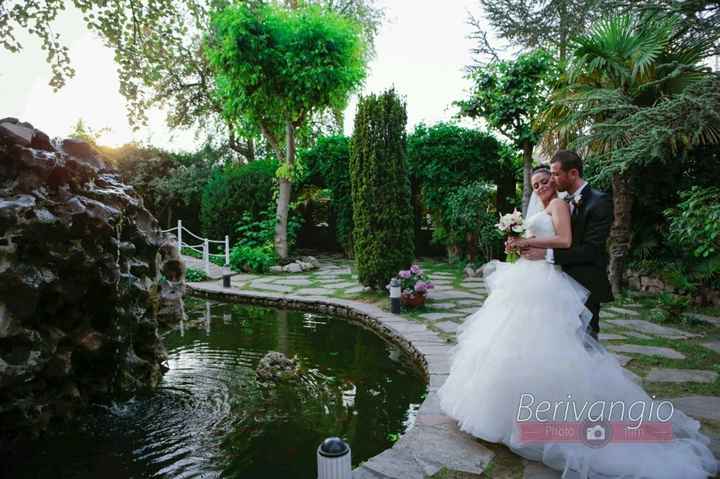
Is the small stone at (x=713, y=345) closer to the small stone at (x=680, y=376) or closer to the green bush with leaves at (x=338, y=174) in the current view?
the small stone at (x=680, y=376)

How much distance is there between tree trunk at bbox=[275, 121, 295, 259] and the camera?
13.0 m

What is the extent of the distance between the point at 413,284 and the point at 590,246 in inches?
178

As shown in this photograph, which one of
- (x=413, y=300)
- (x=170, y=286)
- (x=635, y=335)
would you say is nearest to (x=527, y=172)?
(x=413, y=300)

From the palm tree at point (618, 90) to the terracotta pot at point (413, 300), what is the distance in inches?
121

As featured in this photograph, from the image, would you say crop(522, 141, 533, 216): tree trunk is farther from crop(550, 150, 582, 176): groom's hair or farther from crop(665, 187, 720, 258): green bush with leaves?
crop(550, 150, 582, 176): groom's hair

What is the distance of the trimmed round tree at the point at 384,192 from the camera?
8.10 meters

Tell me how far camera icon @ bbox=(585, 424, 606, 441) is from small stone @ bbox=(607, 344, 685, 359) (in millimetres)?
2629

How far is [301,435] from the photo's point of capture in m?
3.38

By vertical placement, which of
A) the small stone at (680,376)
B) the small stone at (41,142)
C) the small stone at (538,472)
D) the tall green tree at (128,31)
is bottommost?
the small stone at (538,472)

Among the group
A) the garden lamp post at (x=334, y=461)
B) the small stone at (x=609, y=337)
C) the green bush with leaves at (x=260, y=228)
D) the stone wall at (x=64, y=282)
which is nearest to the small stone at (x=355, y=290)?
the small stone at (x=609, y=337)

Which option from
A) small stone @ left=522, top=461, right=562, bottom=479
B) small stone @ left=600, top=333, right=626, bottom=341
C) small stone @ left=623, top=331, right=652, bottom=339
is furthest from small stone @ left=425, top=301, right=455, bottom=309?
small stone @ left=522, top=461, right=562, bottom=479

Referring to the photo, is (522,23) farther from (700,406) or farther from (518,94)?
(700,406)

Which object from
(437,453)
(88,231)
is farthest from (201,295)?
(437,453)

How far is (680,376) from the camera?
12.9ft
